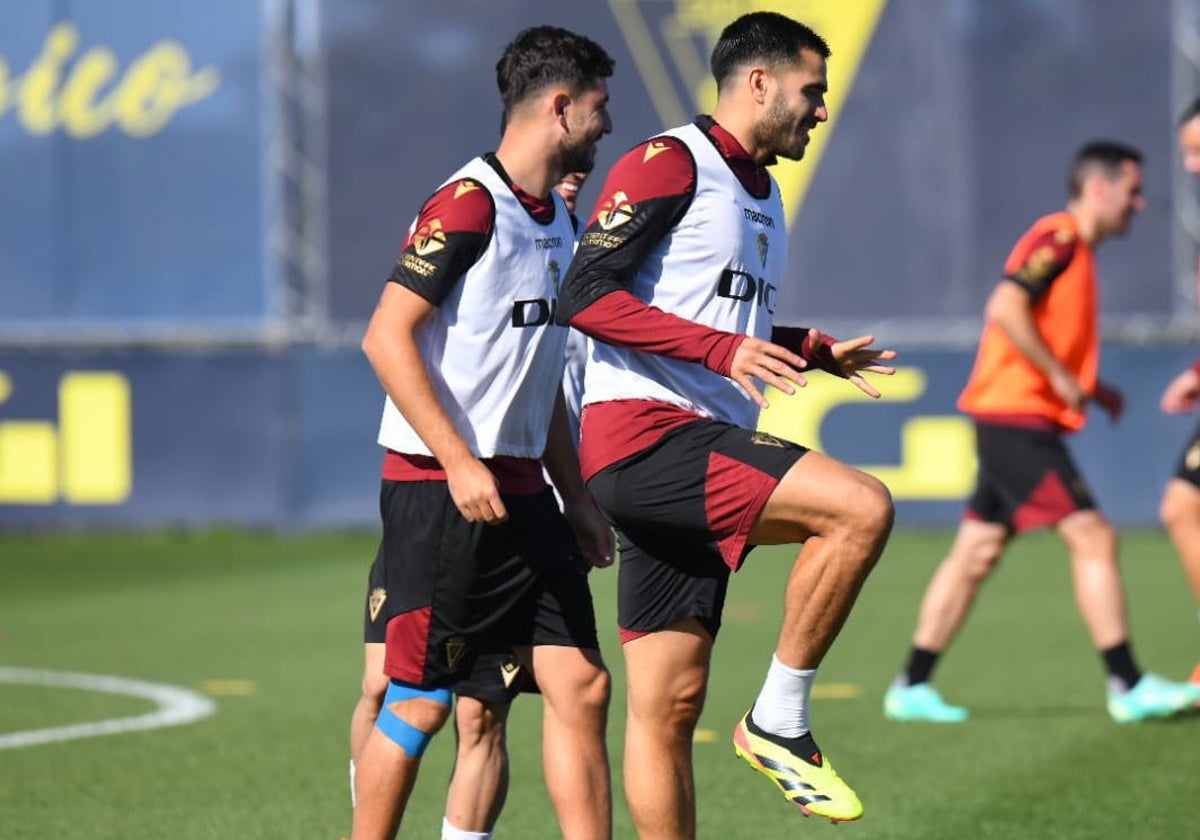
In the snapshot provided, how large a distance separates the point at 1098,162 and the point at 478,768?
4839 mm

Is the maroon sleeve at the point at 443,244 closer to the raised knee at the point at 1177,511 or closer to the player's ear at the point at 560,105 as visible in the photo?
the player's ear at the point at 560,105

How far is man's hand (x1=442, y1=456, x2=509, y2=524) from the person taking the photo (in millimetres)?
Answer: 5105

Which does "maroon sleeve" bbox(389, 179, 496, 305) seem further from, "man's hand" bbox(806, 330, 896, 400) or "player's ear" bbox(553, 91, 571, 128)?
"man's hand" bbox(806, 330, 896, 400)

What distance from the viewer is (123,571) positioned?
15.0 m

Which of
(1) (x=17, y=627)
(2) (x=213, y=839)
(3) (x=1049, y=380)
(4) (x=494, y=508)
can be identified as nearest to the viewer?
(4) (x=494, y=508)

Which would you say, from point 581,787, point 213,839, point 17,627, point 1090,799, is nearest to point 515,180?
point 581,787

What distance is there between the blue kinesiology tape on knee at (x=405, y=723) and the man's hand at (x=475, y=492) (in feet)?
1.93

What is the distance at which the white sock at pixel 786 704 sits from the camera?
5.09 metres

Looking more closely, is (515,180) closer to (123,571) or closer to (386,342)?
(386,342)

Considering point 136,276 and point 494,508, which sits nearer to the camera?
point 494,508

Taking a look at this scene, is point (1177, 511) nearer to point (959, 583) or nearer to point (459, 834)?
point (959, 583)

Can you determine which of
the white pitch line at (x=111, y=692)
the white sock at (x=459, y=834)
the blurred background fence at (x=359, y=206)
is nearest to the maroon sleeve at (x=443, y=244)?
the white sock at (x=459, y=834)

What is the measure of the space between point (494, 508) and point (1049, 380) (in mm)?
4524

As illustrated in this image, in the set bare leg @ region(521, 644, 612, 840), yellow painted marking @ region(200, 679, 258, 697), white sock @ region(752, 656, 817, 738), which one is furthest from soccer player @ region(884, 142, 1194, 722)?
white sock @ region(752, 656, 817, 738)
